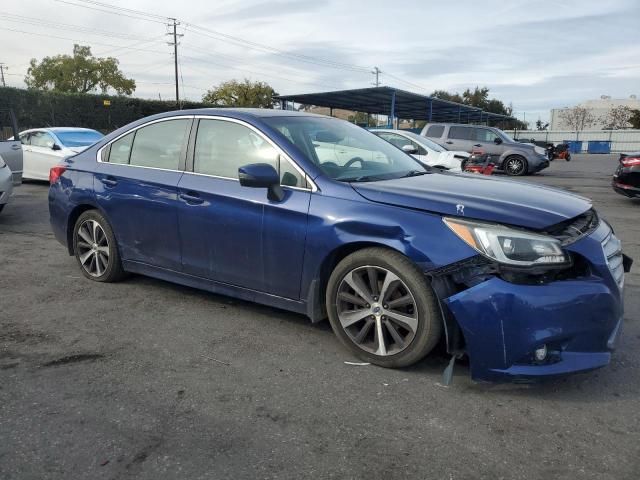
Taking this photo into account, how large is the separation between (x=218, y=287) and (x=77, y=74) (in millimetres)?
74443

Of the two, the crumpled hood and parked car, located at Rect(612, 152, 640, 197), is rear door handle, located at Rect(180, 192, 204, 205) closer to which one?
the crumpled hood

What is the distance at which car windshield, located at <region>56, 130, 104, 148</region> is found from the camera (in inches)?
487

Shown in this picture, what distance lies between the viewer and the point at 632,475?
2293 millimetres

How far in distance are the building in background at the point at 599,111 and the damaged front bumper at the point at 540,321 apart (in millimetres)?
95701

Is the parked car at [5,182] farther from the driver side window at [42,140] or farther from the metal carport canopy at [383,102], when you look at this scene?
the metal carport canopy at [383,102]

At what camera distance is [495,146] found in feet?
62.5

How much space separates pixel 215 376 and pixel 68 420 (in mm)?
818

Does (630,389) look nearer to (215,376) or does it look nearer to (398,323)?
(398,323)

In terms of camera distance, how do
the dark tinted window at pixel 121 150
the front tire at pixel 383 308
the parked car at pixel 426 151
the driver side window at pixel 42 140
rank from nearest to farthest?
1. the front tire at pixel 383 308
2. the dark tinted window at pixel 121 150
3. the parked car at pixel 426 151
4. the driver side window at pixel 42 140

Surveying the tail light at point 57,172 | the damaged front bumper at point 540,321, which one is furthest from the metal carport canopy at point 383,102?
the damaged front bumper at point 540,321

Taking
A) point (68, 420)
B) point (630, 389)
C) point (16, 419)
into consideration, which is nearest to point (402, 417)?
point (630, 389)

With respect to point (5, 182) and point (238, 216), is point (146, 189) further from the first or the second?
point (5, 182)

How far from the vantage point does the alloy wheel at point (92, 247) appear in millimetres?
4855

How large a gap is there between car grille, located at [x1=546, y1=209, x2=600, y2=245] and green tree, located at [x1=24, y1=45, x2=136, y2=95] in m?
74.4
